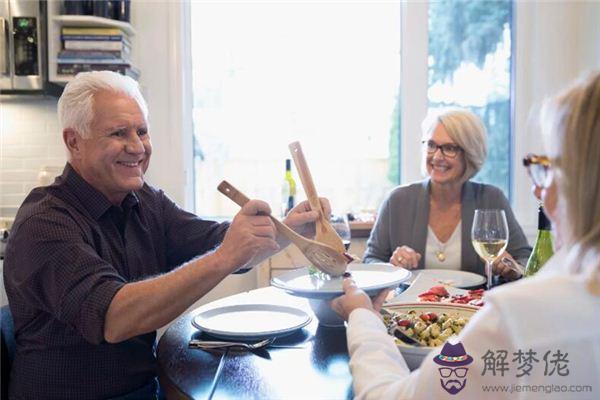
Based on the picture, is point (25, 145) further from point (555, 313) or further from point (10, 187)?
point (555, 313)

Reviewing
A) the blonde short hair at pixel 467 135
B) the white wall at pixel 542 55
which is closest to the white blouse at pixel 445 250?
the blonde short hair at pixel 467 135

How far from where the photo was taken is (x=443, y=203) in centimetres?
238

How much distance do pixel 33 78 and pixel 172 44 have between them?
29.9 inches

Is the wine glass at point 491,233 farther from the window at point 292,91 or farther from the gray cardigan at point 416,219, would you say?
the window at point 292,91

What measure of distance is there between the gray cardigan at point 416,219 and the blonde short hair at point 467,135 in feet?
0.31

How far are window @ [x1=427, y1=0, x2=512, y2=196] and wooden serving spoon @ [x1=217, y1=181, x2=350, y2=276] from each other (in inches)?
82.3

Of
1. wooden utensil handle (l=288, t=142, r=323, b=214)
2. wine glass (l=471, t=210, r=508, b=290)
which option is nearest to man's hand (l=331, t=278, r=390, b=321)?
wooden utensil handle (l=288, t=142, r=323, b=214)

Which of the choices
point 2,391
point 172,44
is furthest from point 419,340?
point 172,44

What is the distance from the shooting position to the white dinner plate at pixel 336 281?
4.07 feet

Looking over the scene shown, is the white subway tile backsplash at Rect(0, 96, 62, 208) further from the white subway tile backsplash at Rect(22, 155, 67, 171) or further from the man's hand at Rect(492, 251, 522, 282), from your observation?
the man's hand at Rect(492, 251, 522, 282)

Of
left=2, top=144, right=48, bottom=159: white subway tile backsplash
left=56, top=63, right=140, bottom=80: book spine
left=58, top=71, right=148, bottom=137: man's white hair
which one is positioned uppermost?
left=56, top=63, right=140, bottom=80: book spine

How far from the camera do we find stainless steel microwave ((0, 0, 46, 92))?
2531mm

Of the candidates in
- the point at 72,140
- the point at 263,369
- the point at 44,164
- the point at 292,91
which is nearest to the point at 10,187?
the point at 44,164

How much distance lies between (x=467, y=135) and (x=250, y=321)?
1.35m
